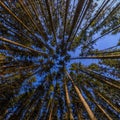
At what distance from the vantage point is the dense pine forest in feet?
27.4

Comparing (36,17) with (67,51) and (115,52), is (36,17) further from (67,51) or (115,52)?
(115,52)

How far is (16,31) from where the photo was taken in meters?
8.66

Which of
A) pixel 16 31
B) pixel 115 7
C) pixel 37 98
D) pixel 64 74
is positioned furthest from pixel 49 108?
pixel 115 7

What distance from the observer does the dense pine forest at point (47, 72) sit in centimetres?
836

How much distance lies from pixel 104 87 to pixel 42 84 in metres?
2.18

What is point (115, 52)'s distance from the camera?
920 centimetres

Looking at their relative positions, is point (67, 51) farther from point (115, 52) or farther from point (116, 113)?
point (116, 113)

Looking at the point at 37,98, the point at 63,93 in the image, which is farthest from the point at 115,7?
the point at 37,98

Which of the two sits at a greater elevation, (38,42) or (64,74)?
(38,42)

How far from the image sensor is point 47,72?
8.95 m

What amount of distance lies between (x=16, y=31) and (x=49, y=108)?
2908 millimetres

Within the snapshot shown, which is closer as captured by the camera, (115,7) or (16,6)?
(16,6)

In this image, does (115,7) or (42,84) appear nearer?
(42,84)

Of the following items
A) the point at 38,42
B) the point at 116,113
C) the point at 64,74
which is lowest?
the point at 116,113
